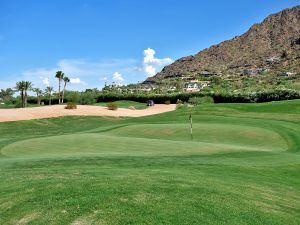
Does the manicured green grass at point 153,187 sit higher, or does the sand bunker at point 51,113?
the manicured green grass at point 153,187

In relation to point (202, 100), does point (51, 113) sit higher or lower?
lower

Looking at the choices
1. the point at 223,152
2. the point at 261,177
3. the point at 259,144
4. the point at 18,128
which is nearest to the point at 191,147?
the point at 223,152

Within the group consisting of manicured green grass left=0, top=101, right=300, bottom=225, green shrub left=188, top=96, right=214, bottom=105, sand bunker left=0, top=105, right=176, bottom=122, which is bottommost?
sand bunker left=0, top=105, right=176, bottom=122

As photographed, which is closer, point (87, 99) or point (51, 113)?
point (51, 113)

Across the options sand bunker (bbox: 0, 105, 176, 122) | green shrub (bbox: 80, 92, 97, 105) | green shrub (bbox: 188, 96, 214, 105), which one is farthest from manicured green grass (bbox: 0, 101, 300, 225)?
green shrub (bbox: 80, 92, 97, 105)

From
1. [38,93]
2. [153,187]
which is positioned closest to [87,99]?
[38,93]

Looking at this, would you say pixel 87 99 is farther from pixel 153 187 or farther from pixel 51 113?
pixel 153 187

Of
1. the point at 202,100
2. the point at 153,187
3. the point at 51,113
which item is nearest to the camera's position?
the point at 153,187

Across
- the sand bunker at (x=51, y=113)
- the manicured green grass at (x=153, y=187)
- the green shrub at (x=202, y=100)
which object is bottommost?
the sand bunker at (x=51, y=113)

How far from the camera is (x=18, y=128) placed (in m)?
55.4

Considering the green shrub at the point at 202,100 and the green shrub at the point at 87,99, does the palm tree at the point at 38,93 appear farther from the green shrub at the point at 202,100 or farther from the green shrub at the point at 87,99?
the green shrub at the point at 202,100

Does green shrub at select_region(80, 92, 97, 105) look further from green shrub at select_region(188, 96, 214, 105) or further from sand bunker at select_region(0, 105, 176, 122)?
green shrub at select_region(188, 96, 214, 105)

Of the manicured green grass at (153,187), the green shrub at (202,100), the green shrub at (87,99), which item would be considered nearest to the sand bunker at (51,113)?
the green shrub at (202,100)

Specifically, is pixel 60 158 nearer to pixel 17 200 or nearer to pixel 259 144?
pixel 17 200
